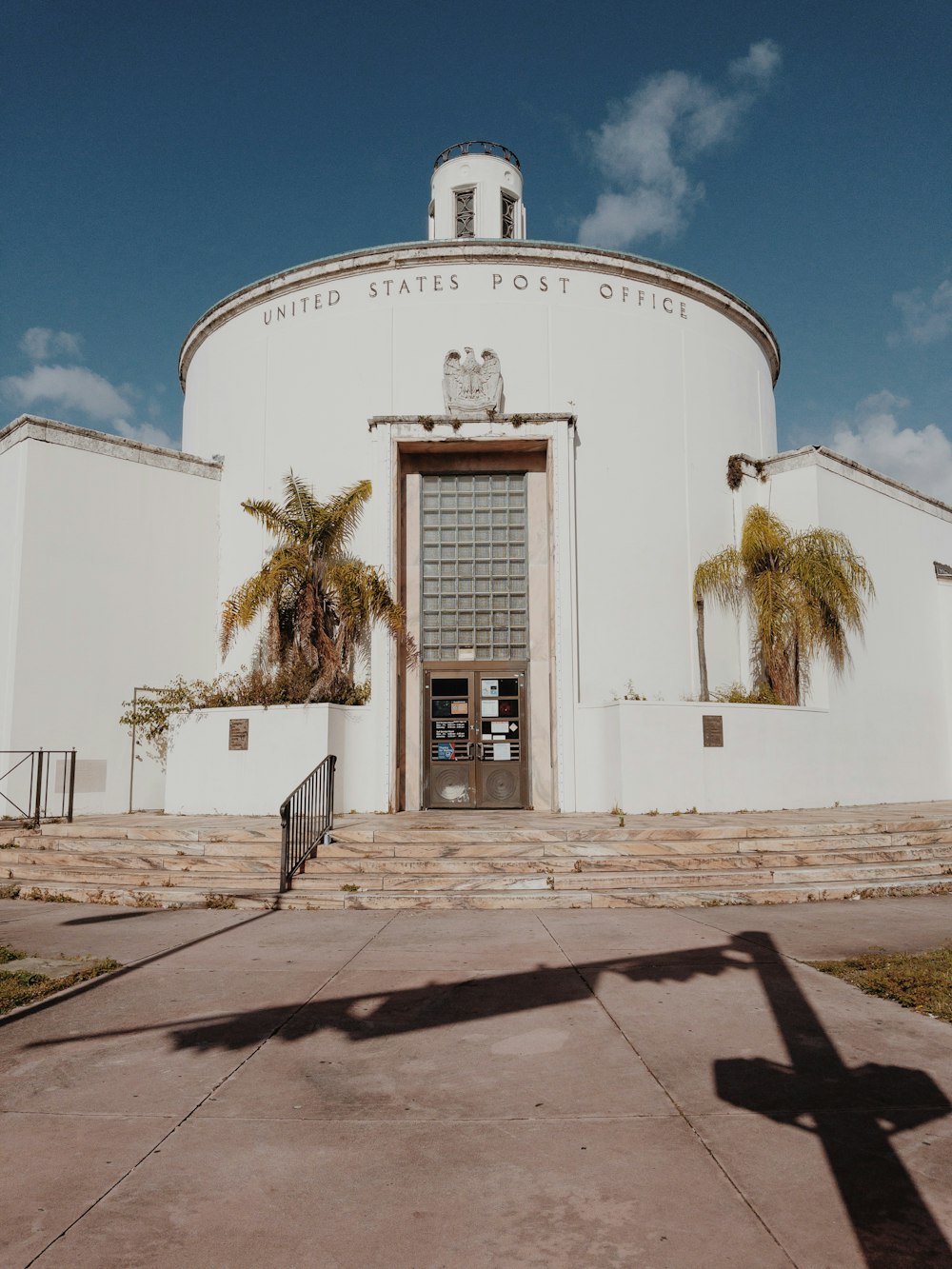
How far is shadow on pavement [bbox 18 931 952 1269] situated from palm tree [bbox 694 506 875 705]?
9733mm

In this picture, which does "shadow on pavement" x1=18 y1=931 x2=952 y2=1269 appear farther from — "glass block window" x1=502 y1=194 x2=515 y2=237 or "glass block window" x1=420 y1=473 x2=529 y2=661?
"glass block window" x1=502 y1=194 x2=515 y2=237

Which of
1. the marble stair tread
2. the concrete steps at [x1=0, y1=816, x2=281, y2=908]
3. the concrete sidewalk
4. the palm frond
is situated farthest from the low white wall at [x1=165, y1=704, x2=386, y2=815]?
the concrete sidewalk

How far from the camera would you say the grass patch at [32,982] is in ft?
19.3

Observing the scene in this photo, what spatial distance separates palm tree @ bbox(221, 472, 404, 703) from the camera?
15414mm

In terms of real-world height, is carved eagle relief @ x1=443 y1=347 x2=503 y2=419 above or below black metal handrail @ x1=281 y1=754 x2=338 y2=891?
above

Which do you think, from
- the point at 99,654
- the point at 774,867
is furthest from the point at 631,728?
the point at 99,654

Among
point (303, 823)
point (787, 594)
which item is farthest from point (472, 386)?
point (303, 823)

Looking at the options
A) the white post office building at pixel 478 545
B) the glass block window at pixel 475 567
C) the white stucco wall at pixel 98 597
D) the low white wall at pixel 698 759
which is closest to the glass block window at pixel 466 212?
the white post office building at pixel 478 545

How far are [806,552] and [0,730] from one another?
46.1ft

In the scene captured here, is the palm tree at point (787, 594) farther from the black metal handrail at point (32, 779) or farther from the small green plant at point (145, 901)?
the black metal handrail at point (32, 779)

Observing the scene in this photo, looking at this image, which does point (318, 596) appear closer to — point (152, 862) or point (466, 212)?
point (152, 862)

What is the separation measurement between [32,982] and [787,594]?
539 inches

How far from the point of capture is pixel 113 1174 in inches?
137

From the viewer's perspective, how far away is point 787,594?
54.1 ft
